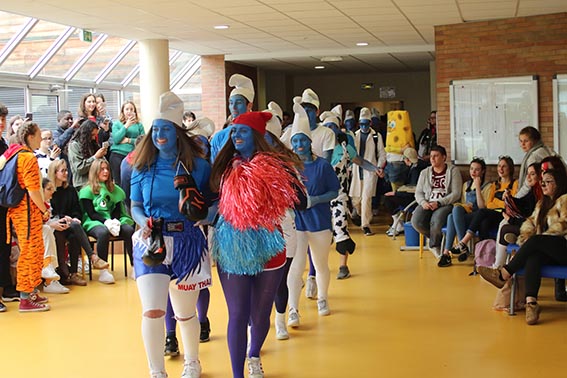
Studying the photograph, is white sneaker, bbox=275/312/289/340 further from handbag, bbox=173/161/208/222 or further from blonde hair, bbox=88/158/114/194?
blonde hair, bbox=88/158/114/194

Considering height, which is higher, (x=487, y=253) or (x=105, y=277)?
(x=487, y=253)

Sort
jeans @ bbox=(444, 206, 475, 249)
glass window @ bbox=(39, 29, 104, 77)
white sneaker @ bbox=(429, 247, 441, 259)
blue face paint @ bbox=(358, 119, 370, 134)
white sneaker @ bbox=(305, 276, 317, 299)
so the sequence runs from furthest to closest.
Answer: glass window @ bbox=(39, 29, 104, 77) → blue face paint @ bbox=(358, 119, 370, 134) → white sneaker @ bbox=(429, 247, 441, 259) → jeans @ bbox=(444, 206, 475, 249) → white sneaker @ bbox=(305, 276, 317, 299)

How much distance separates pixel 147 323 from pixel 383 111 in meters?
18.4

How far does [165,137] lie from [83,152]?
522 centimetres

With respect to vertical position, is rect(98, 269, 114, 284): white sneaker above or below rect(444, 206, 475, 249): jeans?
below

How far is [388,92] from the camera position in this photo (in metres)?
21.6

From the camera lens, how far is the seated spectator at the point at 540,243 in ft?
20.7

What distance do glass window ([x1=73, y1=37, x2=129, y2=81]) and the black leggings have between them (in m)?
9.67

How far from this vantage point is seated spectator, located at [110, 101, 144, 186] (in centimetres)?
1008

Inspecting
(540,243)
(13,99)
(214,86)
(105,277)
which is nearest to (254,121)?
(540,243)

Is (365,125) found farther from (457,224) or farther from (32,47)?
(32,47)

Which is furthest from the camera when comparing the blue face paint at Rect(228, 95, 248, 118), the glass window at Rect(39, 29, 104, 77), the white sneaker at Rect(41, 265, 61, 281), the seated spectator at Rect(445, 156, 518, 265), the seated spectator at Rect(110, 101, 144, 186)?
the glass window at Rect(39, 29, 104, 77)

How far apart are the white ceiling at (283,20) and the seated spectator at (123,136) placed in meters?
1.30

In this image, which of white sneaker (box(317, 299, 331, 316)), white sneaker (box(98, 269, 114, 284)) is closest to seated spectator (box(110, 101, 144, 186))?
white sneaker (box(98, 269, 114, 284))
